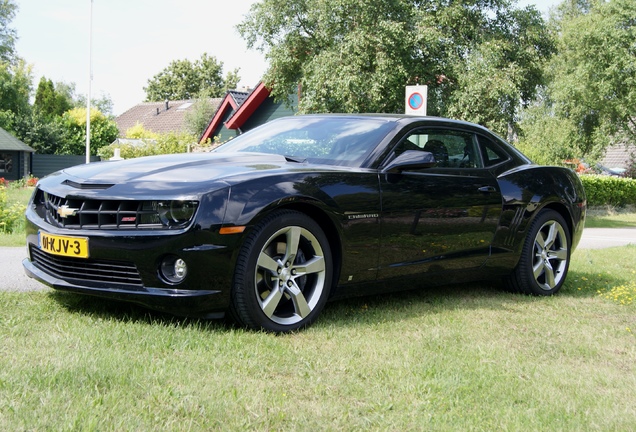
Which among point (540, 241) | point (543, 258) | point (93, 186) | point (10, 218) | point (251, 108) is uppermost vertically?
point (251, 108)

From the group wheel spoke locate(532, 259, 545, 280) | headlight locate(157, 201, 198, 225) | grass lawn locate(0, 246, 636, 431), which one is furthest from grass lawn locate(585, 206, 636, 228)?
headlight locate(157, 201, 198, 225)

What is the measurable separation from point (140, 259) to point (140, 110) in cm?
6093

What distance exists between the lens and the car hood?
13.7 feet

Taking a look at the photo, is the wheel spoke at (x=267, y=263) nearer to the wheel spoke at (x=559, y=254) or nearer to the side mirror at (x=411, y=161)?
the side mirror at (x=411, y=161)

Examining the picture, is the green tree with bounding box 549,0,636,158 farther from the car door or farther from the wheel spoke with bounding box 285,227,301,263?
the wheel spoke with bounding box 285,227,301,263

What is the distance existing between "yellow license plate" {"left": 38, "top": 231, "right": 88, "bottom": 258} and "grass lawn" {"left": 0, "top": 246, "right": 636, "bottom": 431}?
39cm

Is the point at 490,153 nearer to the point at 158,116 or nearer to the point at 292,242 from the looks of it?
the point at 292,242

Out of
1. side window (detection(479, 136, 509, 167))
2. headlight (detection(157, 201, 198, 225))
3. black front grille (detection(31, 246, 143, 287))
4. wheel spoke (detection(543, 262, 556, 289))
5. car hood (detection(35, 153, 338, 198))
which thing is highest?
side window (detection(479, 136, 509, 167))

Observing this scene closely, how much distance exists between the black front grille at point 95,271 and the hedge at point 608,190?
63.6 ft

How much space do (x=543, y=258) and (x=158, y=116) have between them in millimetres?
55018

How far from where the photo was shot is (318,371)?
3.66 meters

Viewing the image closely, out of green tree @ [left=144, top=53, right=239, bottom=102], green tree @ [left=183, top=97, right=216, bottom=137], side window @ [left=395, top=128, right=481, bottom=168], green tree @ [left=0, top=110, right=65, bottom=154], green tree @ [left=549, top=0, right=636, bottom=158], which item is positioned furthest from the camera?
green tree @ [left=144, top=53, right=239, bottom=102]

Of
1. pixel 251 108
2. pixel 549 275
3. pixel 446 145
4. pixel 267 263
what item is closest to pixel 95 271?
pixel 267 263

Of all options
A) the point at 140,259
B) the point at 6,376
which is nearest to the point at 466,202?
the point at 140,259
